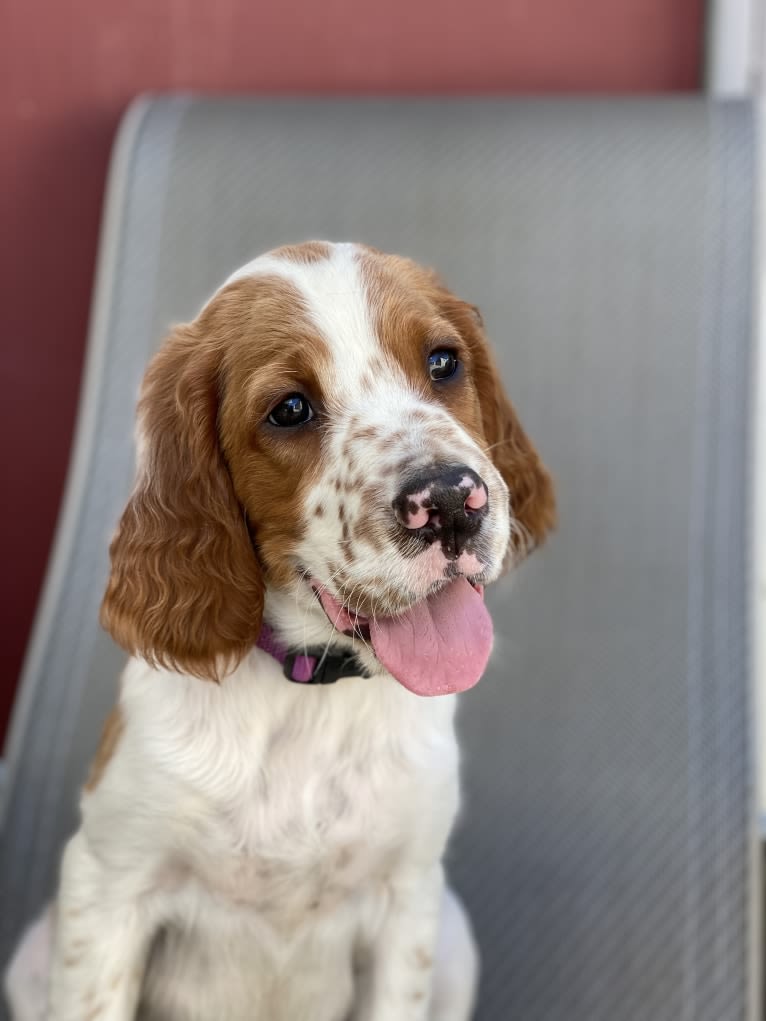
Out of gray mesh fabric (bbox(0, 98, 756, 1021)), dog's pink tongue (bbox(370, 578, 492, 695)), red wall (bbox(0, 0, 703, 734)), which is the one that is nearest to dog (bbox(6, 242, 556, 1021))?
dog's pink tongue (bbox(370, 578, 492, 695))

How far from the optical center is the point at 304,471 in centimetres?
122

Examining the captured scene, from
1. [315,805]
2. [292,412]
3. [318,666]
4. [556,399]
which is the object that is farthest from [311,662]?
[556,399]

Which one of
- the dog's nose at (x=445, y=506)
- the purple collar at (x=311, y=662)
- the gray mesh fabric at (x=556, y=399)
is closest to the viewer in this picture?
the dog's nose at (x=445, y=506)

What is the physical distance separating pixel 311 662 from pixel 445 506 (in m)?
0.30

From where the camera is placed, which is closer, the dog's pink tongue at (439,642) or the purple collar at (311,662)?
the dog's pink tongue at (439,642)

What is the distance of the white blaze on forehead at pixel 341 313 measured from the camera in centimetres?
121

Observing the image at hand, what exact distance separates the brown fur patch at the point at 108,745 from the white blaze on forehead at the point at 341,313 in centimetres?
47

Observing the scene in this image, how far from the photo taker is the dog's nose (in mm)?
1087

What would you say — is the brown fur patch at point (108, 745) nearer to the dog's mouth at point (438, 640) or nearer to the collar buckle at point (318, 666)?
the collar buckle at point (318, 666)

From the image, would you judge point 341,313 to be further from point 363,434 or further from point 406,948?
point 406,948

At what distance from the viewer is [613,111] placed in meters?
2.17

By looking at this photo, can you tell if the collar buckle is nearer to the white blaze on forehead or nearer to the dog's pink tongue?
the dog's pink tongue

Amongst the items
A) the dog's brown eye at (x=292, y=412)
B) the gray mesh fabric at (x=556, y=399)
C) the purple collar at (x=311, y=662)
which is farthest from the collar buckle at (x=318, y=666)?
the gray mesh fabric at (x=556, y=399)

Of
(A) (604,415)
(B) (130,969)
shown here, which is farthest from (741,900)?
(B) (130,969)
